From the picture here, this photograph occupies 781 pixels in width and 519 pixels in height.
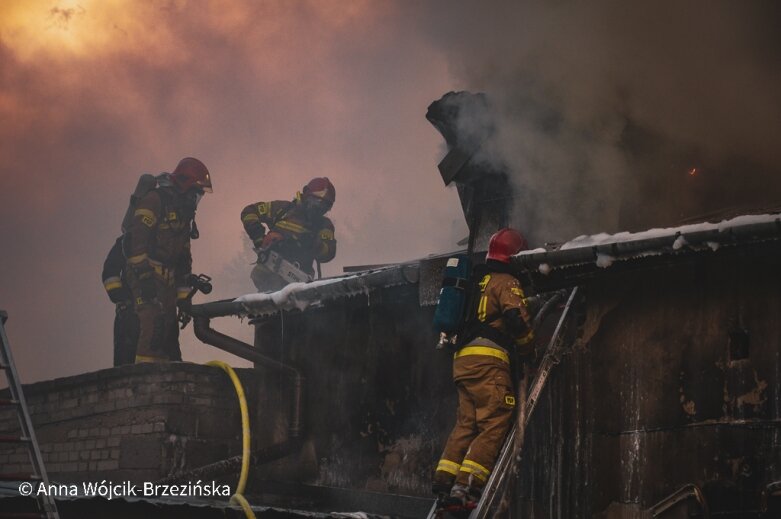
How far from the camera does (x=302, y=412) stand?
8.66 m

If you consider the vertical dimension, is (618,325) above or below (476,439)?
above

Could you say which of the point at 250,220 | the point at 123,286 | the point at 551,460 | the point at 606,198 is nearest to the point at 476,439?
the point at 551,460

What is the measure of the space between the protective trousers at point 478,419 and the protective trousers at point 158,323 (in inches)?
199

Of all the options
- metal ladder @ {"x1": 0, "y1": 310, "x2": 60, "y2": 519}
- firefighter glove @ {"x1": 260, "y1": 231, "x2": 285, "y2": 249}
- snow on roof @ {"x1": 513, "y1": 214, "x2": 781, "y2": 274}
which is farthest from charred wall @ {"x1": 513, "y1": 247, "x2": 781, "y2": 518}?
firefighter glove @ {"x1": 260, "y1": 231, "x2": 285, "y2": 249}

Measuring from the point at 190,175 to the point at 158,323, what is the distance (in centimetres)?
187

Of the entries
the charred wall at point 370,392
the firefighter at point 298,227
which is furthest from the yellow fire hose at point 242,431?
the firefighter at point 298,227

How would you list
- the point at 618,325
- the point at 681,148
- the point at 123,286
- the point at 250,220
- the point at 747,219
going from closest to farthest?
the point at 747,219, the point at 618,325, the point at 681,148, the point at 123,286, the point at 250,220

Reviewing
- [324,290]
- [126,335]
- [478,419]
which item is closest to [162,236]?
[126,335]

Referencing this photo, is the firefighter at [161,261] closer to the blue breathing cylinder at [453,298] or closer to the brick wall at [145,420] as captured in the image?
the brick wall at [145,420]

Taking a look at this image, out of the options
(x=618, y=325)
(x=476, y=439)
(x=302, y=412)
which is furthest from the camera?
(x=302, y=412)

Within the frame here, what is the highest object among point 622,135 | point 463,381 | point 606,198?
point 622,135

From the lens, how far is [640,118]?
7.89 meters

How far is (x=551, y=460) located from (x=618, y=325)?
105cm

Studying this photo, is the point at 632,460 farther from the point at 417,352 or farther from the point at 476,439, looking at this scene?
A: the point at 417,352
